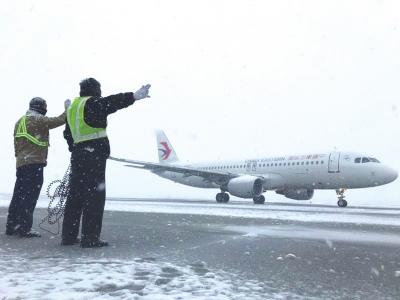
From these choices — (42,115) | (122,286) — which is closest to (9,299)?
(122,286)

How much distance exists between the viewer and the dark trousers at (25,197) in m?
3.90

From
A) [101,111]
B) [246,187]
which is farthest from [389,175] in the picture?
[101,111]

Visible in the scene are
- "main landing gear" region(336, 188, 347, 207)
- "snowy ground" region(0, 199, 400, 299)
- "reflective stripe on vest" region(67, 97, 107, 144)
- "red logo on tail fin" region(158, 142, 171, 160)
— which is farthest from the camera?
"red logo on tail fin" region(158, 142, 171, 160)

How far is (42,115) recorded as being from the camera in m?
4.12

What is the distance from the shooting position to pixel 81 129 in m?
3.30

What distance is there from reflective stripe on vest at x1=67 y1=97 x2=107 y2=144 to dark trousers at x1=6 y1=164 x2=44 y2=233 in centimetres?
103

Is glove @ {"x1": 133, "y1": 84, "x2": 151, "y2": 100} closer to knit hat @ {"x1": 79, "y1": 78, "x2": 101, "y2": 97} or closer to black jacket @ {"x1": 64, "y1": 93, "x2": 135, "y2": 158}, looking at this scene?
black jacket @ {"x1": 64, "y1": 93, "x2": 135, "y2": 158}

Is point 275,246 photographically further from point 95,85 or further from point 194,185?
point 194,185

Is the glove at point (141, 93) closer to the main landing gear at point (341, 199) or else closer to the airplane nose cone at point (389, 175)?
the main landing gear at point (341, 199)

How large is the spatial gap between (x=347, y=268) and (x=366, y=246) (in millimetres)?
1275

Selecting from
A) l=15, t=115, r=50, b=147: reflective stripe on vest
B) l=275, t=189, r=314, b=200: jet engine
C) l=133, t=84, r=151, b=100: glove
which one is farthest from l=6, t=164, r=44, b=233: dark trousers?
l=275, t=189, r=314, b=200: jet engine

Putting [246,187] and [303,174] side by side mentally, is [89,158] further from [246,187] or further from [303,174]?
[303,174]

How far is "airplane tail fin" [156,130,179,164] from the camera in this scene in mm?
30125

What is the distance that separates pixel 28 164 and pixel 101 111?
1.36 m
